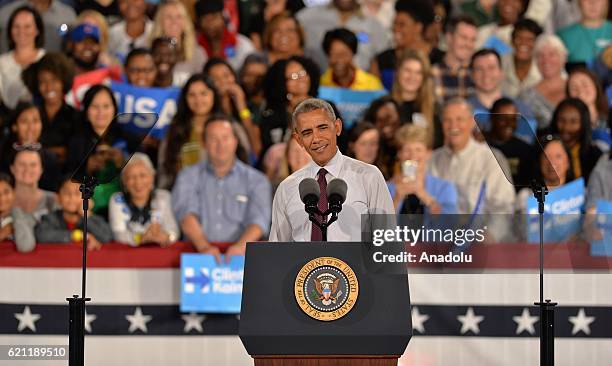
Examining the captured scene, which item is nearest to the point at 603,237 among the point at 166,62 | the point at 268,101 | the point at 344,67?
the point at 344,67

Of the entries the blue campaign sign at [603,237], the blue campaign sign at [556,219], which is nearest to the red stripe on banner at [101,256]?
the blue campaign sign at [556,219]

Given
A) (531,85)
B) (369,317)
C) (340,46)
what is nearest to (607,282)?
(531,85)

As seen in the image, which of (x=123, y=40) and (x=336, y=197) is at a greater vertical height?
(x=123, y=40)

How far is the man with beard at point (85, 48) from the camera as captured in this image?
380 inches

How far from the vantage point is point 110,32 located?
9953 millimetres

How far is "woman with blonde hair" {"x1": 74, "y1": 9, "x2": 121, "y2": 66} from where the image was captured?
9734mm

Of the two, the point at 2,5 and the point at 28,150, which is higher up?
the point at 2,5

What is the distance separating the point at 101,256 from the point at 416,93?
278 centimetres

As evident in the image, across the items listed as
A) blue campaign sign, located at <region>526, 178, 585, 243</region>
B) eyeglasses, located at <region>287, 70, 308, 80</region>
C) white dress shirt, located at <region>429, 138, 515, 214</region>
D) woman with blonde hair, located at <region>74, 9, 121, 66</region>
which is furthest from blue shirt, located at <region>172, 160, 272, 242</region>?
blue campaign sign, located at <region>526, 178, 585, 243</region>

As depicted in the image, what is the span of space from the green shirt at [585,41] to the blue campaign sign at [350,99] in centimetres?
167

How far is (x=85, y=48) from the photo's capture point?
9.66 meters

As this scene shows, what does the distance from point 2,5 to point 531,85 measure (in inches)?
179

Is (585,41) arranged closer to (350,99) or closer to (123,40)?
(350,99)

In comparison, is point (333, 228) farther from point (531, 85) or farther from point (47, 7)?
point (47, 7)
